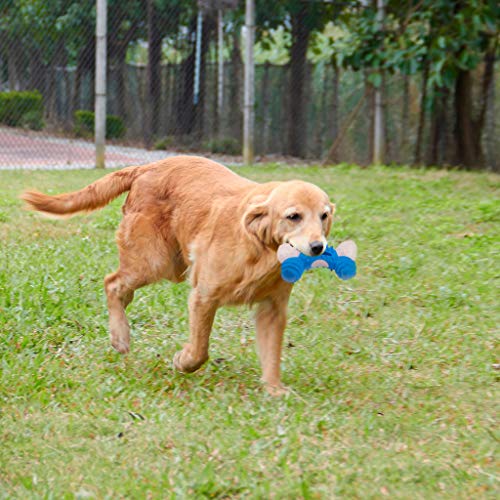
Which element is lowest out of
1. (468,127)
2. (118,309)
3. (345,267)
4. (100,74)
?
(118,309)

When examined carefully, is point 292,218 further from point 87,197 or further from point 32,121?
point 32,121

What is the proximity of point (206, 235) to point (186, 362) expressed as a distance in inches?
25.4

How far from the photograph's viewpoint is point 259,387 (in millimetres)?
4129

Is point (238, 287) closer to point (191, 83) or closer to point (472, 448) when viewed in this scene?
point (472, 448)

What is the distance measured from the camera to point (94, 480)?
9.87ft

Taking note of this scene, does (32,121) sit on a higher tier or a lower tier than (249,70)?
lower

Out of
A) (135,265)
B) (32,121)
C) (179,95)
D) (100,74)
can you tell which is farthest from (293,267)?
(179,95)

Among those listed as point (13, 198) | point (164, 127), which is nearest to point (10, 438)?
point (13, 198)

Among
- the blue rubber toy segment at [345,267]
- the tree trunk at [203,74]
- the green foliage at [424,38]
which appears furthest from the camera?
the tree trunk at [203,74]

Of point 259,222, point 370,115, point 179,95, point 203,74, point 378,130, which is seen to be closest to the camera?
point 259,222

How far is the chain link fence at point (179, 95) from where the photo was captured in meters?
13.1

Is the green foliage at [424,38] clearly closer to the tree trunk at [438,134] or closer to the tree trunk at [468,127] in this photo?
the tree trunk at [468,127]

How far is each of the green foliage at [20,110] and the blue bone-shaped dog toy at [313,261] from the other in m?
9.87

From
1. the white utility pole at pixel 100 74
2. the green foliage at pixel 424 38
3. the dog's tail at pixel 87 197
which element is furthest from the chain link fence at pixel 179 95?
the dog's tail at pixel 87 197
